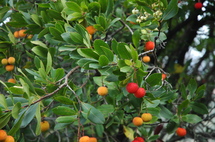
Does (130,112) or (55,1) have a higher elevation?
(55,1)

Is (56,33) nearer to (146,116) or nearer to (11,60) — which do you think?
(11,60)

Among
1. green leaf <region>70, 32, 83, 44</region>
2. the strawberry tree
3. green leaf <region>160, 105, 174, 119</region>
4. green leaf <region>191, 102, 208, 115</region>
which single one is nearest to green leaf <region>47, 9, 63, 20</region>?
the strawberry tree

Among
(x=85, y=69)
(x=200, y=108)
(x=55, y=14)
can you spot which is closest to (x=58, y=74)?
(x=85, y=69)

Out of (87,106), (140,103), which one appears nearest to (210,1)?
(140,103)

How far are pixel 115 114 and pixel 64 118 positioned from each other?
0.54 metres

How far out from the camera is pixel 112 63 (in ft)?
5.81

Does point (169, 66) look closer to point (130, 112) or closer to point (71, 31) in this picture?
point (130, 112)

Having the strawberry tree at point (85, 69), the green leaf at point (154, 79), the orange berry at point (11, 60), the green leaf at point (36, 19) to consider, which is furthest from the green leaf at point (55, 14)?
the green leaf at point (154, 79)

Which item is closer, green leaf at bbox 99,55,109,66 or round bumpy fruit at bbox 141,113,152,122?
green leaf at bbox 99,55,109,66

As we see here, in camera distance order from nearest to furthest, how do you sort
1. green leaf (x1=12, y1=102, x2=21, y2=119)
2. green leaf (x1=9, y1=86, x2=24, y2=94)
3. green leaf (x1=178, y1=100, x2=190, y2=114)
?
green leaf (x1=12, y1=102, x2=21, y2=119) < green leaf (x1=9, y1=86, x2=24, y2=94) < green leaf (x1=178, y1=100, x2=190, y2=114)

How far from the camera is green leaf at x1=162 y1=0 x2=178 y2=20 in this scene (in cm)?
186

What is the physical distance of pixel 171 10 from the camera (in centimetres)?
188

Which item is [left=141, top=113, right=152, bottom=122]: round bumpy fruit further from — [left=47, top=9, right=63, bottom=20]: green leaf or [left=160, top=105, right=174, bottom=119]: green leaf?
Result: [left=47, top=9, right=63, bottom=20]: green leaf

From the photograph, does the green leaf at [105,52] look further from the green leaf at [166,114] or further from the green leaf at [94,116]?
the green leaf at [166,114]
